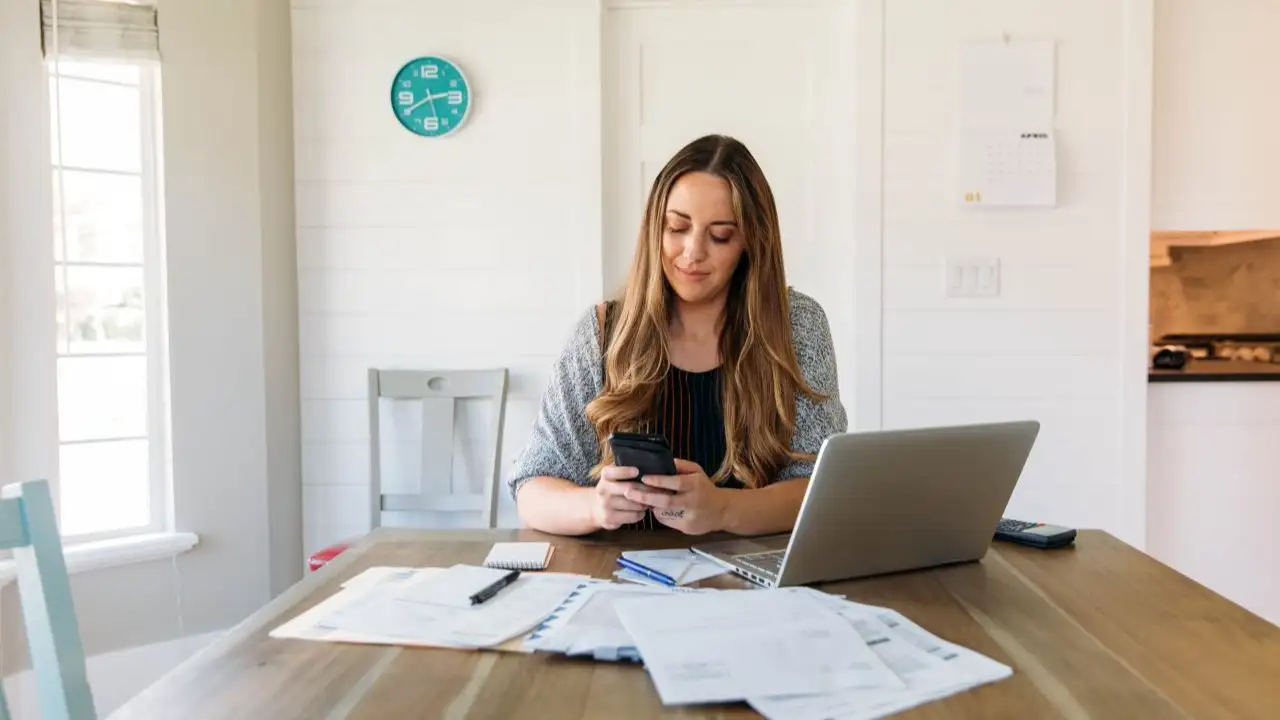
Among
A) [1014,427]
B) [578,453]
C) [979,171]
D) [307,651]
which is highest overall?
[979,171]

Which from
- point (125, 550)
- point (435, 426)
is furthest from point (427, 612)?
point (125, 550)

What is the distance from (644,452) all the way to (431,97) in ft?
6.11

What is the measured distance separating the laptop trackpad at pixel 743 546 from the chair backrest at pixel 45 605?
2.46 ft

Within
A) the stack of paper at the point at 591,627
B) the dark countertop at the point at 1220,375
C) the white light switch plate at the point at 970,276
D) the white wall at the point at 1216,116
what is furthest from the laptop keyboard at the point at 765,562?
the white wall at the point at 1216,116

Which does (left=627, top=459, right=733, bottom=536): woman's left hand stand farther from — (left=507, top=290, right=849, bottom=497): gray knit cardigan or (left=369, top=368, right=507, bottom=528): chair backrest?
(left=369, top=368, right=507, bottom=528): chair backrest

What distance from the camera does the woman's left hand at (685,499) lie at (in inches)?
49.0

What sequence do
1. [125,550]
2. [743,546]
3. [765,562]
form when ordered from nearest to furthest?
[765,562], [743,546], [125,550]

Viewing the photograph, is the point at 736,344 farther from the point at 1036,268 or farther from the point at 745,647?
the point at 1036,268

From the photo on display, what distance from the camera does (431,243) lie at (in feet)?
9.04

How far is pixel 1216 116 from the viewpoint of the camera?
272 centimetres

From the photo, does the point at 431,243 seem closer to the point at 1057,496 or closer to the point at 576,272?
the point at 576,272

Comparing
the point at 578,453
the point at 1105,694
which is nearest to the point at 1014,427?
the point at 1105,694

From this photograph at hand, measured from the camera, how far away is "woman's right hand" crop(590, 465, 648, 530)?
124 cm

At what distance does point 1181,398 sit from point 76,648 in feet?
9.50
